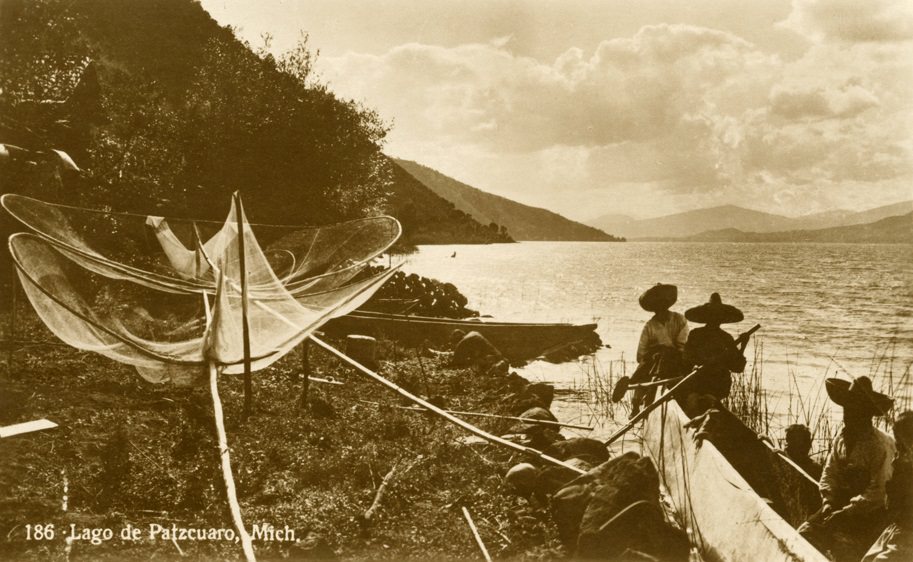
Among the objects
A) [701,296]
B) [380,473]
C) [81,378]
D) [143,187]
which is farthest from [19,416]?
[701,296]

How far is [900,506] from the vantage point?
13.9 ft

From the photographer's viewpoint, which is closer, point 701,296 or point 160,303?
point 160,303

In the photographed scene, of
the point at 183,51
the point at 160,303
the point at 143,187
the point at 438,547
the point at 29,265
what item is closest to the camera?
the point at 29,265

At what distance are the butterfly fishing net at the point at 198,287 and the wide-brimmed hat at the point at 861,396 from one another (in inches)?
164

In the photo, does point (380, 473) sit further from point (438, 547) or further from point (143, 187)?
point (143, 187)

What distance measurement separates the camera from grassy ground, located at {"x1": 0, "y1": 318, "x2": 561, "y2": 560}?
5504 mm

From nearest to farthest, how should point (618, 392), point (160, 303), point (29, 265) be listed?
point (29, 265)
point (618, 392)
point (160, 303)

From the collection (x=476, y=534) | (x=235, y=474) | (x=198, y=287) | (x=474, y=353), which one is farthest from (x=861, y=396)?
(x=474, y=353)

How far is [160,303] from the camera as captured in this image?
11422 mm

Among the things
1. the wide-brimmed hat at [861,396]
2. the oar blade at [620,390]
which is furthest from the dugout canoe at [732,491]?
the wide-brimmed hat at [861,396]

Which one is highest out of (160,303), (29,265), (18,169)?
(18,169)

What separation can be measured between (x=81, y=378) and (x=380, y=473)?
4.57m

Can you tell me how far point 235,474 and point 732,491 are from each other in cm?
496

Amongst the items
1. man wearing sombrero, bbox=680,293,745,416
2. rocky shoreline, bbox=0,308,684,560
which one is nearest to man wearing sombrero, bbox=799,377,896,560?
rocky shoreline, bbox=0,308,684,560
